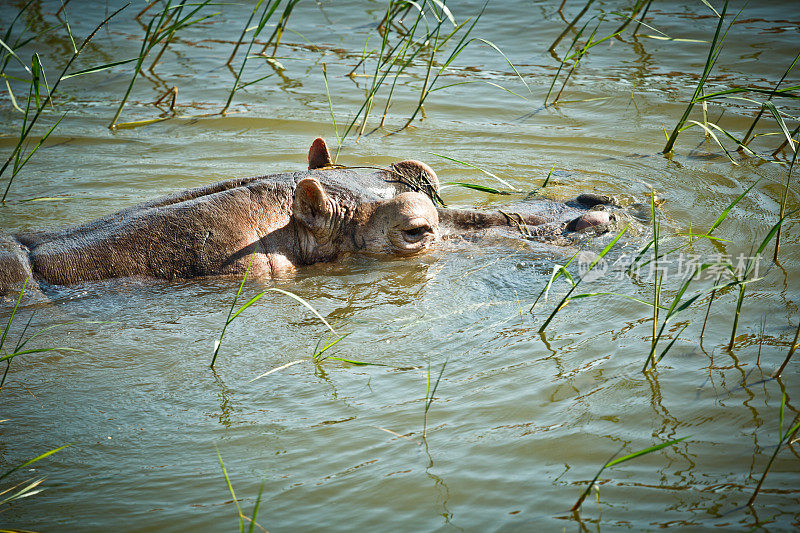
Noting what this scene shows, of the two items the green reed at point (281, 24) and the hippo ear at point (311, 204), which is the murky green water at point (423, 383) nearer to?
the hippo ear at point (311, 204)

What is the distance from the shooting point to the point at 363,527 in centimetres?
226

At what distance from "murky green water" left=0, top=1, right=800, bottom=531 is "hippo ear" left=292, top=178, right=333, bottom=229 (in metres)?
0.34

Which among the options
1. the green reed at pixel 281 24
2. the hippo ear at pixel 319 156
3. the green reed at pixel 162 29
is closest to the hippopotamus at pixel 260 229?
the hippo ear at pixel 319 156

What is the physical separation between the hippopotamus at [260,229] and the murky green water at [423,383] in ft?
0.40

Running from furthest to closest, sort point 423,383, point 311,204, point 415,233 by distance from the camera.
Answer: point 415,233 < point 311,204 < point 423,383

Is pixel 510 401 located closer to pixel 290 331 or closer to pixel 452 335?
pixel 452 335

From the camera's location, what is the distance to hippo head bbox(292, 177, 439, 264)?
12.5ft

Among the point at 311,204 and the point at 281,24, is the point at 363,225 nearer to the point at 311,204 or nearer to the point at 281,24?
the point at 311,204

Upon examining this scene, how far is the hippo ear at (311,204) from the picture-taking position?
3.68m

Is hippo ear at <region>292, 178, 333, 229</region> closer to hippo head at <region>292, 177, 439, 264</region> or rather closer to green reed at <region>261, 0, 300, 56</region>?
hippo head at <region>292, 177, 439, 264</region>

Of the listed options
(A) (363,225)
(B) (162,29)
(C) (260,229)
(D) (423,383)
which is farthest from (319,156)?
(D) (423,383)

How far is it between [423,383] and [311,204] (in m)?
Result: 1.22

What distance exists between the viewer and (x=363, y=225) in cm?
393

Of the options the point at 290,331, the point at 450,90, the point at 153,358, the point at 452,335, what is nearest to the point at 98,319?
the point at 153,358
